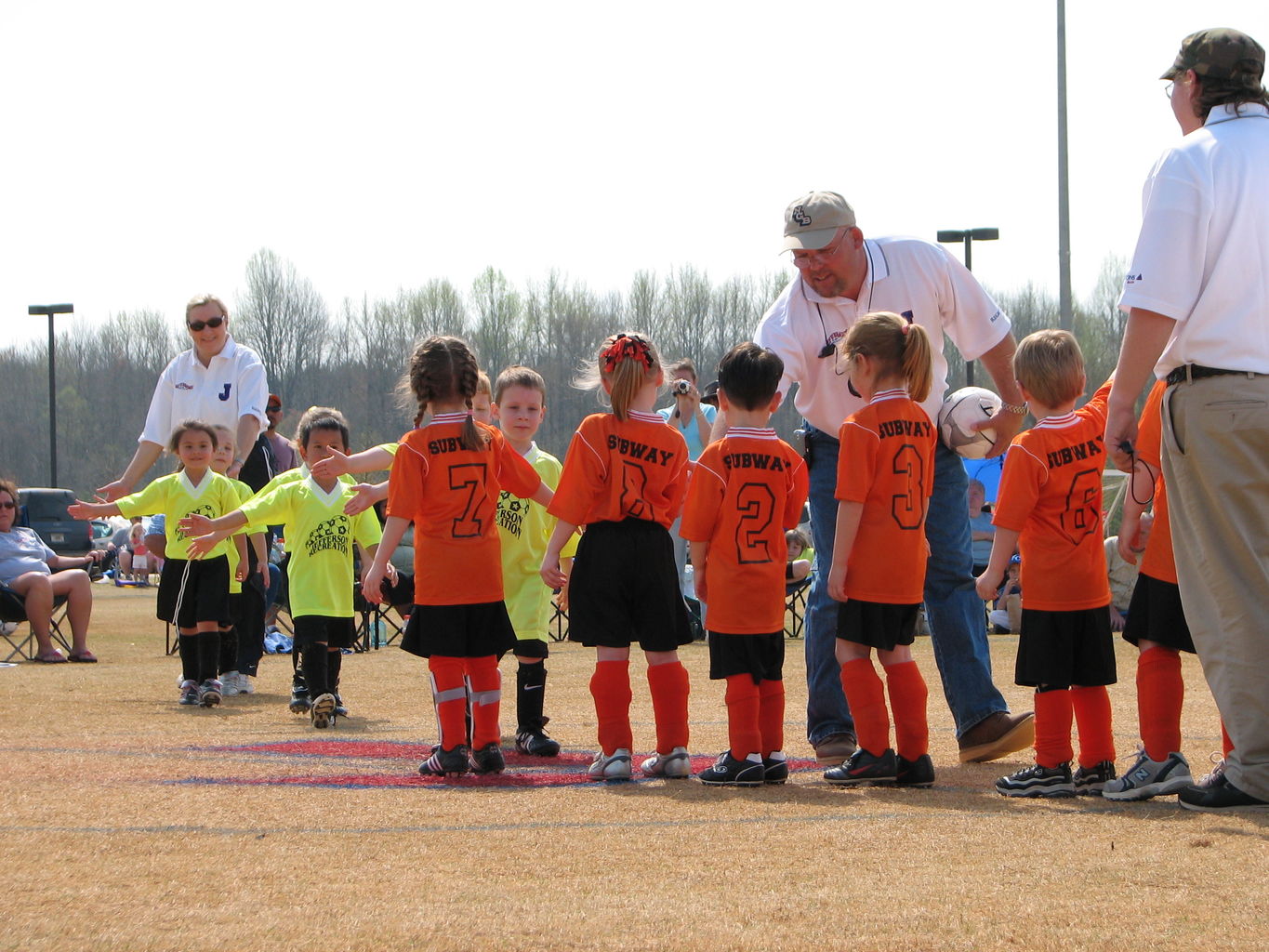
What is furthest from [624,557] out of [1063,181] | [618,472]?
[1063,181]

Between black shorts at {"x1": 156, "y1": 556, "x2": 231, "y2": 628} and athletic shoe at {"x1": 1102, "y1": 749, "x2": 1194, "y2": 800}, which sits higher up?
black shorts at {"x1": 156, "y1": 556, "x2": 231, "y2": 628}

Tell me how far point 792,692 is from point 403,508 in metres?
3.93

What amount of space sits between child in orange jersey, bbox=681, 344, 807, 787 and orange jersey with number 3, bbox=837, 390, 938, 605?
1.05ft

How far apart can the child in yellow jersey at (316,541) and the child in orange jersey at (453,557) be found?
6.77 feet

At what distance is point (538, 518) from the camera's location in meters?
6.90

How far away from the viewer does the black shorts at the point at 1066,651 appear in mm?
5039

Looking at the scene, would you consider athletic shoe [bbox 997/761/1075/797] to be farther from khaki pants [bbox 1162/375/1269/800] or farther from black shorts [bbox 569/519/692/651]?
black shorts [bbox 569/519/692/651]

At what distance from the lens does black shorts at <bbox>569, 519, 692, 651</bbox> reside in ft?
18.4

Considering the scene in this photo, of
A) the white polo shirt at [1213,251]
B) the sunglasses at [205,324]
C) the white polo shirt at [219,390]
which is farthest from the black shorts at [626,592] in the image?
the sunglasses at [205,324]

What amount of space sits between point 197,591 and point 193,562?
20 cm

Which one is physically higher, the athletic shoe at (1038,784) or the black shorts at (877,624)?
the black shorts at (877,624)

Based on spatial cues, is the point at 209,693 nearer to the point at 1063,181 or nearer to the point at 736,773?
the point at 736,773

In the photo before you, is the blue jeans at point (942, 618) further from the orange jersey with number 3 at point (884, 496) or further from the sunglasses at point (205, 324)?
the sunglasses at point (205, 324)

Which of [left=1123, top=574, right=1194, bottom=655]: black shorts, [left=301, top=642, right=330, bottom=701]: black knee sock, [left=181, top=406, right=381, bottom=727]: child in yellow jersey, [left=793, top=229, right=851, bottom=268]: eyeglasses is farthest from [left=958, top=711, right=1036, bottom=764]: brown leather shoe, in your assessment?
[left=301, top=642, right=330, bottom=701]: black knee sock
